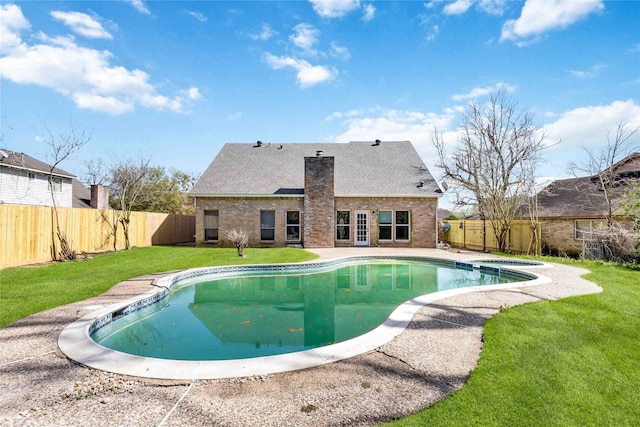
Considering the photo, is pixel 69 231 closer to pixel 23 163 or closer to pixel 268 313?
pixel 268 313

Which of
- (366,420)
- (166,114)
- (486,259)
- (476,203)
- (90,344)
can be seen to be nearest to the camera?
(366,420)

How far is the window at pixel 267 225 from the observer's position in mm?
17609

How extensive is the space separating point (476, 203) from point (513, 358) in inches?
746

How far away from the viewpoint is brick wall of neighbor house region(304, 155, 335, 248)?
16844mm

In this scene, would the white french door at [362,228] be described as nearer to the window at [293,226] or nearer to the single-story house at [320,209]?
the single-story house at [320,209]

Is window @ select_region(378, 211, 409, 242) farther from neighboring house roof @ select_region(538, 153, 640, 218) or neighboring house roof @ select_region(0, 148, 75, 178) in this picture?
neighboring house roof @ select_region(0, 148, 75, 178)

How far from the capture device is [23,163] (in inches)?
762

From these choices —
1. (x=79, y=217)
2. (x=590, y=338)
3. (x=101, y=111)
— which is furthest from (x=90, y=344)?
(x=101, y=111)

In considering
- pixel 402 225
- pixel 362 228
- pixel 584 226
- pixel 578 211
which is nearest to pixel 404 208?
pixel 402 225

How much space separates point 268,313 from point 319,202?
1066 centimetres

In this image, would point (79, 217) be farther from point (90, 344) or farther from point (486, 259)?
point (486, 259)

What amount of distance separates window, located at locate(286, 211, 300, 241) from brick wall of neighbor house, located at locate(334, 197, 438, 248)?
2.41 metres

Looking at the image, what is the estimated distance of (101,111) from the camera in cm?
1661

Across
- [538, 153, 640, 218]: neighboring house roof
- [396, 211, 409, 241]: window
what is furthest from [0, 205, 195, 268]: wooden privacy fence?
[538, 153, 640, 218]: neighboring house roof
